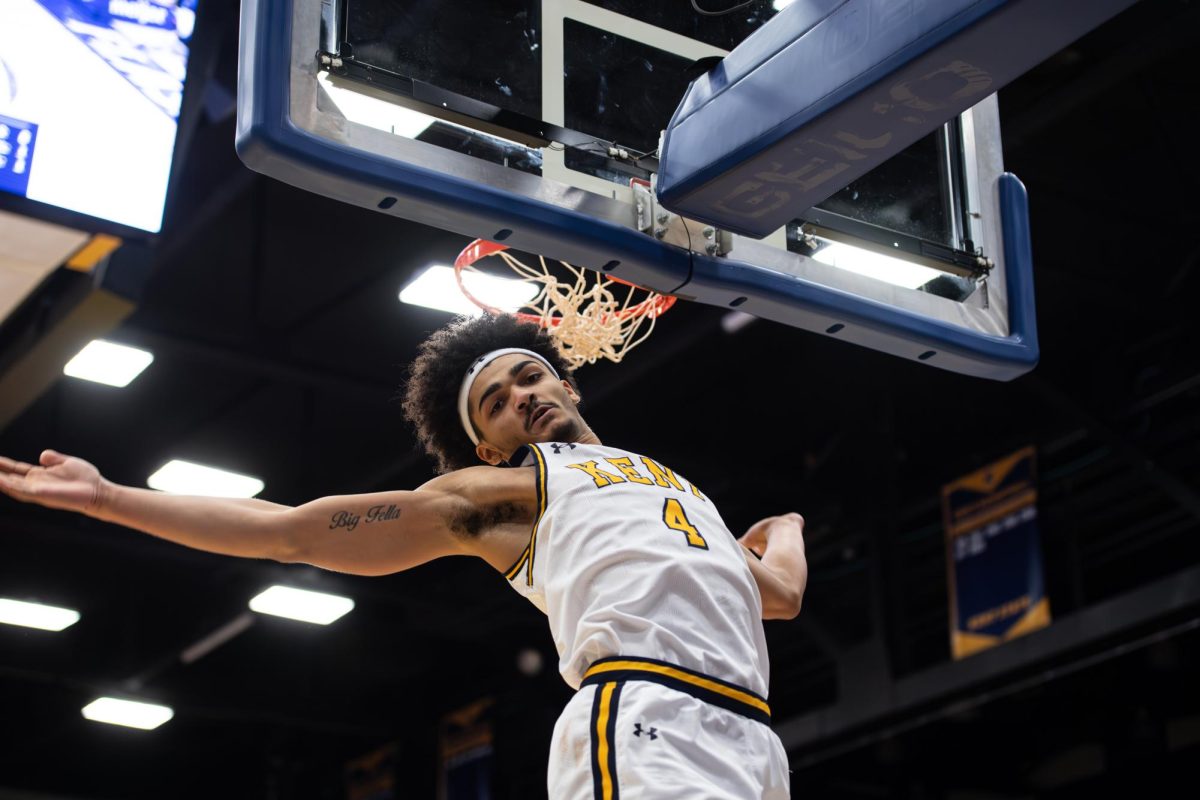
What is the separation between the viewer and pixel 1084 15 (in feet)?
10.4

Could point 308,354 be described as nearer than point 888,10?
No

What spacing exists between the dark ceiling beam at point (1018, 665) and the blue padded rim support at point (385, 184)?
494 centimetres

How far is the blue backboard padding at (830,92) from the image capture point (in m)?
3.26

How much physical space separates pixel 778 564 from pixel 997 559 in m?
5.01

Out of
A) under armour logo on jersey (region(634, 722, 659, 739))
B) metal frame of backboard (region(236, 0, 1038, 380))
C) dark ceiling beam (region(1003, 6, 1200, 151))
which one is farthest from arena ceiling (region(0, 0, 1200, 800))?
under armour logo on jersey (region(634, 722, 659, 739))

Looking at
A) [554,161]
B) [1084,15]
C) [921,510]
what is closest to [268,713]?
[921,510]

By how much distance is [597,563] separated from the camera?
324 cm

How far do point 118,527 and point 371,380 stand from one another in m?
2.48

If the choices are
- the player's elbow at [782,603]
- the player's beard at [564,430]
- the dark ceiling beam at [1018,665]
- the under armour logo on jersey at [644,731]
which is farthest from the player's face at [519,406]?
the dark ceiling beam at [1018,665]

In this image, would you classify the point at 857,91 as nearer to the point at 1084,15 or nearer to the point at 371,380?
the point at 1084,15

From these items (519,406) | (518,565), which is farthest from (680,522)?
(519,406)

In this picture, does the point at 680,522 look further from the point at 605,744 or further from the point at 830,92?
the point at 830,92

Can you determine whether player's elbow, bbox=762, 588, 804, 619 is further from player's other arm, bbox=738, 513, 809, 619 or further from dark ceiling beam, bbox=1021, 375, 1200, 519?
dark ceiling beam, bbox=1021, 375, 1200, 519

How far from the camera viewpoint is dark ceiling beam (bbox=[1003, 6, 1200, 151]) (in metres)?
6.84
